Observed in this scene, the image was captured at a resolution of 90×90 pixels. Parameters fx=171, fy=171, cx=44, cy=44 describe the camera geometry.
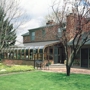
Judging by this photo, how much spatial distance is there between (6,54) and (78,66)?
1631cm

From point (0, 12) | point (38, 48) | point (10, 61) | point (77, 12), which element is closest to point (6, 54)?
point (10, 61)

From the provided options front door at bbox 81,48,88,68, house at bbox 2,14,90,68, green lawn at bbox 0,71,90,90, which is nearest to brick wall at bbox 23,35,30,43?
house at bbox 2,14,90,68

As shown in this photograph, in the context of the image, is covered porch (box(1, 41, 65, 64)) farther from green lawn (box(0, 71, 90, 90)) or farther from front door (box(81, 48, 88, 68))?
green lawn (box(0, 71, 90, 90))

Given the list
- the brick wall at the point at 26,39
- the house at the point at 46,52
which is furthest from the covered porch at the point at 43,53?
the brick wall at the point at 26,39

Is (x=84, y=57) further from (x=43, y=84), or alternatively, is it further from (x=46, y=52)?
(x=43, y=84)

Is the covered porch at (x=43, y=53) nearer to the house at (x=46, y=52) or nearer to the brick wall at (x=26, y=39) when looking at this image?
the house at (x=46, y=52)

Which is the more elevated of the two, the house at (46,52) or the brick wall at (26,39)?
the brick wall at (26,39)

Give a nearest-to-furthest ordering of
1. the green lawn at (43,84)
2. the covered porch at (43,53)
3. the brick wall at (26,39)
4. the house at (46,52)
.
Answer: the green lawn at (43,84)
the house at (46,52)
the covered porch at (43,53)
the brick wall at (26,39)

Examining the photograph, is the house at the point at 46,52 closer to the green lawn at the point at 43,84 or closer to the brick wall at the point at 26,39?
the brick wall at the point at 26,39

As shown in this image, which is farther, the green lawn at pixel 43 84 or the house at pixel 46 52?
the house at pixel 46 52

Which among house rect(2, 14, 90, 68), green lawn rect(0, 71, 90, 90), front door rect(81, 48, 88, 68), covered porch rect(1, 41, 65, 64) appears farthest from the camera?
covered porch rect(1, 41, 65, 64)

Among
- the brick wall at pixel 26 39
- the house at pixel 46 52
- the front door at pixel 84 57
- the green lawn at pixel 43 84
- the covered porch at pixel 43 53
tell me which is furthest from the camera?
the brick wall at pixel 26 39

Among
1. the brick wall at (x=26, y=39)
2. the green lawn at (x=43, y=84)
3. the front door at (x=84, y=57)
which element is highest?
the brick wall at (x=26, y=39)

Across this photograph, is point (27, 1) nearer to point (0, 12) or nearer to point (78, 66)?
point (0, 12)
